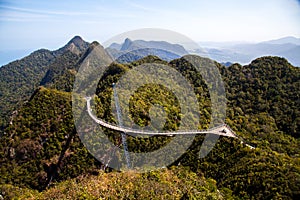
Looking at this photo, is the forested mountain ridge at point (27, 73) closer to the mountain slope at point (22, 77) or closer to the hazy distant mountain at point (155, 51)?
the mountain slope at point (22, 77)

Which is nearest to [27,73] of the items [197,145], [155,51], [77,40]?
[77,40]

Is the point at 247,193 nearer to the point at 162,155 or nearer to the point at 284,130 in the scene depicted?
the point at 162,155

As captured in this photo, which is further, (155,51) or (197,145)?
(155,51)

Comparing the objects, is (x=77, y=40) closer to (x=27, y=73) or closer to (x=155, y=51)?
(x=27, y=73)

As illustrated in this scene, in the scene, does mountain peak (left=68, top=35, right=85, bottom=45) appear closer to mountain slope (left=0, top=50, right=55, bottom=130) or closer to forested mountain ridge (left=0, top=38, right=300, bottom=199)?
mountain slope (left=0, top=50, right=55, bottom=130)

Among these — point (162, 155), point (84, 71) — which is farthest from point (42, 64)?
point (162, 155)

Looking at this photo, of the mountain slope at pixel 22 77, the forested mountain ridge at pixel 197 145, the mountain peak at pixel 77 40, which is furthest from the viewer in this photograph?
the mountain peak at pixel 77 40

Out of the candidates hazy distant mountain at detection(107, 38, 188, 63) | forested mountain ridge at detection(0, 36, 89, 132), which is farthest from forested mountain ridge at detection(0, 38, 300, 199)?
forested mountain ridge at detection(0, 36, 89, 132)

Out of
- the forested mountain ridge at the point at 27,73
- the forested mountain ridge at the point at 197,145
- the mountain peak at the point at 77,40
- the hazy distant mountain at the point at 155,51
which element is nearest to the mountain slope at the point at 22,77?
the forested mountain ridge at the point at 27,73

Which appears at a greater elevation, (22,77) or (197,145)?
(197,145)
